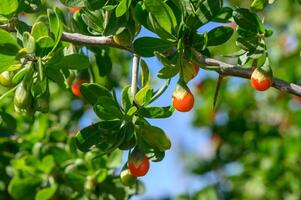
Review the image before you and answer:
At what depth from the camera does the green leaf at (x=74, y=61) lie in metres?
1.44

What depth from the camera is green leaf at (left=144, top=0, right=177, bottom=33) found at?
1380mm

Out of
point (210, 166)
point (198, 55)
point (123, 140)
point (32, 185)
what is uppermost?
point (198, 55)

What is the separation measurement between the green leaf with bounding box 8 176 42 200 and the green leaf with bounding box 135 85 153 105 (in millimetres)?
913

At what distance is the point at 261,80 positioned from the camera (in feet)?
4.68

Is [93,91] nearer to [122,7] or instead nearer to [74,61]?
[74,61]

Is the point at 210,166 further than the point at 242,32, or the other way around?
the point at 210,166

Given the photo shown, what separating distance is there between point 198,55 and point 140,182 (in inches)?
34.3

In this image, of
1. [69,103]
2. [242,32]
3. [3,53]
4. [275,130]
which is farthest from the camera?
[275,130]

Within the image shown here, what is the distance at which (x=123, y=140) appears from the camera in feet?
4.83

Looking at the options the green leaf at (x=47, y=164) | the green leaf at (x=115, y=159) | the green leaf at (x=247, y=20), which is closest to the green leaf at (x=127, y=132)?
the green leaf at (x=247, y=20)

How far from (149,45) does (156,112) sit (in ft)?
0.52

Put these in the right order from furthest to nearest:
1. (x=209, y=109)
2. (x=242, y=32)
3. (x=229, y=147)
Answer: (x=209, y=109), (x=229, y=147), (x=242, y=32)

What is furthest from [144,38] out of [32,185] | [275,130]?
[275,130]

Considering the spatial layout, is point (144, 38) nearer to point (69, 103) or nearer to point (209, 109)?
point (69, 103)
